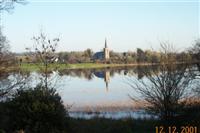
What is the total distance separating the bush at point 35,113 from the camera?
1162 centimetres

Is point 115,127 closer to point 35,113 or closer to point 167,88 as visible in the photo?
point 167,88

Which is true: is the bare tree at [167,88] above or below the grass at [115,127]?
above

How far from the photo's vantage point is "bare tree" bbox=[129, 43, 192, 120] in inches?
500

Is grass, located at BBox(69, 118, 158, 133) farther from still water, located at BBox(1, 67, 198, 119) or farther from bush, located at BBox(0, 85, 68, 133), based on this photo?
still water, located at BBox(1, 67, 198, 119)

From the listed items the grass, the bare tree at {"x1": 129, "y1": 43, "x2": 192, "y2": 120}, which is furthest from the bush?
the bare tree at {"x1": 129, "y1": 43, "x2": 192, "y2": 120}

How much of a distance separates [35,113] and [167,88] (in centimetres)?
450

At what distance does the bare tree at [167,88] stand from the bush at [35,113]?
3.21 m

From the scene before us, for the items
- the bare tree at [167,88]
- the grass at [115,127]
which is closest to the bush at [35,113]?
the grass at [115,127]

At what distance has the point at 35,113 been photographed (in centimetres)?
1165

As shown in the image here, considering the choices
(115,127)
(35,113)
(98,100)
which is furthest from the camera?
(98,100)

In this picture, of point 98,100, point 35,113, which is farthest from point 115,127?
point 98,100

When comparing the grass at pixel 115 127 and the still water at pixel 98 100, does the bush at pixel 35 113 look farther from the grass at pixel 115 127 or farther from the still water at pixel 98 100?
the still water at pixel 98 100
